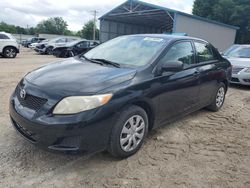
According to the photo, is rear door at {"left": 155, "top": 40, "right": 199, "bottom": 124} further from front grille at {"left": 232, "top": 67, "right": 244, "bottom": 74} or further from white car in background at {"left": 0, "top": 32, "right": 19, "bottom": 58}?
white car in background at {"left": 0, "top": 32, "right": 19, "bottom": 58}

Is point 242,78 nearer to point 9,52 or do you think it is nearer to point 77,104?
point 77,104

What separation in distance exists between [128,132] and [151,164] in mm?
485

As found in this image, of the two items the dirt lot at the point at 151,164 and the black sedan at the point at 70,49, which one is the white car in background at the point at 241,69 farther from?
the black sedan at the point at 70,49

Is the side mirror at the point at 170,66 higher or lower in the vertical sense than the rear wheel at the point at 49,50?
higher

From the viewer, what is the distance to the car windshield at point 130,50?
144 inches

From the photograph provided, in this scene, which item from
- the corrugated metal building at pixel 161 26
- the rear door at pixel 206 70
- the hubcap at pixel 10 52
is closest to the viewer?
the rear door at pixel 206 70

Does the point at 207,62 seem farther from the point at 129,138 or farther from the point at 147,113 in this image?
the point at 129,138

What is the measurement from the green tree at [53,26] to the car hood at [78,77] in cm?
9207

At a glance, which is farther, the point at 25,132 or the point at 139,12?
the point at 139,12

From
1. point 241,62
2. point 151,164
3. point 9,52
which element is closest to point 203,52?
point 151,164

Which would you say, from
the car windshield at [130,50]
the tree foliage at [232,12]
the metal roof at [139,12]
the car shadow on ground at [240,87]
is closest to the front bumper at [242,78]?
the car shadow on ground at [240,87]

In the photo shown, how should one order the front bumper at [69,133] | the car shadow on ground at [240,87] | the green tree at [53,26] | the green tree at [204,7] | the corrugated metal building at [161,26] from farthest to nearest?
the green tree at [53,26], the green tree at [204,7], the corrugated metal building at [161,26], the car shadow on ground at [240,87], the front bumper at [69,133]

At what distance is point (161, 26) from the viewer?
3638 cm

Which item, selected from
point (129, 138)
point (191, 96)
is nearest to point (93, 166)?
point (129, 138)
